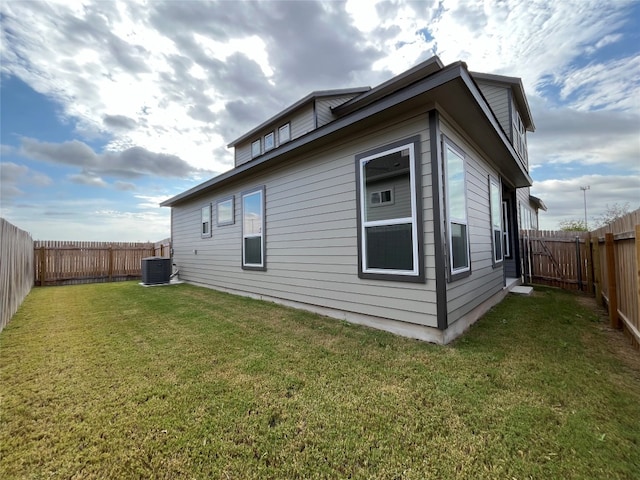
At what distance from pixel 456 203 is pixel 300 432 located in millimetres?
3615

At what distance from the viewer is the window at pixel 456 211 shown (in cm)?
368

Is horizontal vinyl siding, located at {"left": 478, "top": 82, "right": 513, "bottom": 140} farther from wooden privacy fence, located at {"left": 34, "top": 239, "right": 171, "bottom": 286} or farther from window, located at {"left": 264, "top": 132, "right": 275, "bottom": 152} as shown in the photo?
wooden privacy fence, located at {"left": 34, "top": 239, "right": 171, "bottom": 286}

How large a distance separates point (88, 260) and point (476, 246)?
13.4 metres

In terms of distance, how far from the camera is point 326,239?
185 inches

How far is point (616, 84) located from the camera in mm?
6586

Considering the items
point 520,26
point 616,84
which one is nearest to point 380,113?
point 520,26

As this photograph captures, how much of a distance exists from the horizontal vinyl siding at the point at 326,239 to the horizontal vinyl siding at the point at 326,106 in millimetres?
3110

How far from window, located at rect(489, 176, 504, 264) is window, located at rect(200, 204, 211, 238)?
24.8ft

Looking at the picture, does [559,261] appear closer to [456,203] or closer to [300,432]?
[456,203]

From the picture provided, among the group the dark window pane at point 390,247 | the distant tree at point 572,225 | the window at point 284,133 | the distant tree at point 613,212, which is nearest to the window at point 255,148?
the window at point 284,133

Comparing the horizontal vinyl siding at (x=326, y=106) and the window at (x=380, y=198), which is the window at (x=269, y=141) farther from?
the window at (x=380, y=198)

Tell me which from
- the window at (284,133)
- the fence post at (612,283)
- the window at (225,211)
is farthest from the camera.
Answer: the window at (284,133)

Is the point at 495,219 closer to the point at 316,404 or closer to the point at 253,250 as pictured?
the point at 253,250

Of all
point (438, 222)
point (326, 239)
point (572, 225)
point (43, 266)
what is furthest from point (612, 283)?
point (572, 225)
